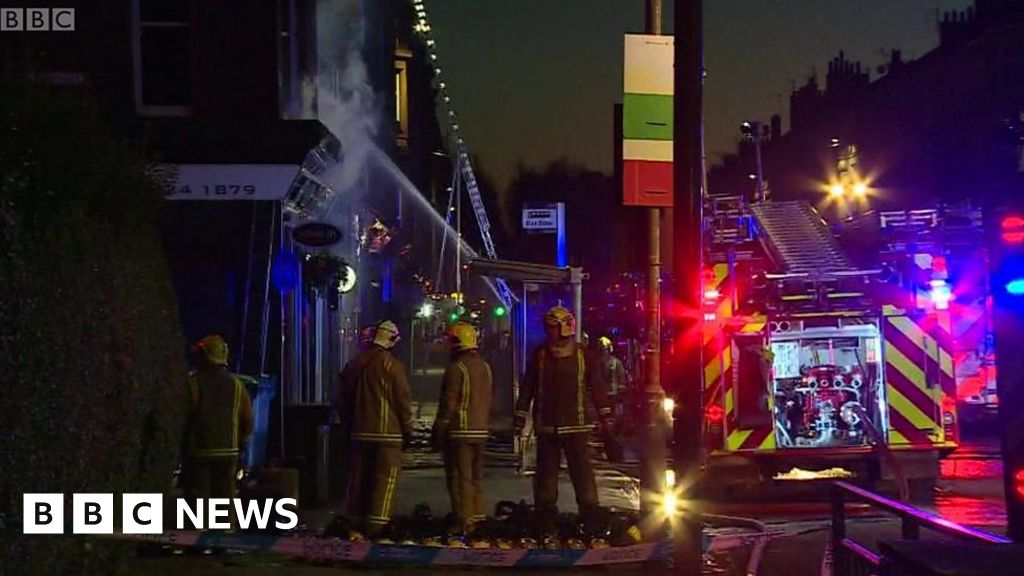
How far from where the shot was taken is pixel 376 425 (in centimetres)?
974

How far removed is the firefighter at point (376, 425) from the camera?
9.66 metres

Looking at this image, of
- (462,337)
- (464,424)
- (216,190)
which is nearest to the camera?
(464,424)

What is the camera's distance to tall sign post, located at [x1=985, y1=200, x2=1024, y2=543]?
6543 millimetres

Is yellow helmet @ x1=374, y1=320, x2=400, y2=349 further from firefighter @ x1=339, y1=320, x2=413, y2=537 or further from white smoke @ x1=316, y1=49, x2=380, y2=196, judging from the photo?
white smoke @ x1=316, y1=49, x2=380, y2=196

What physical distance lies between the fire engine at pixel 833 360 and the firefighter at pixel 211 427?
202 inches

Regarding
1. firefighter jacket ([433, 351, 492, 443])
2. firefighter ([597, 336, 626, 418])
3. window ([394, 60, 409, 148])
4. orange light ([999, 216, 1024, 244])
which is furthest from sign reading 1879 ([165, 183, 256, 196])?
window ([394, 60, 409, 148])

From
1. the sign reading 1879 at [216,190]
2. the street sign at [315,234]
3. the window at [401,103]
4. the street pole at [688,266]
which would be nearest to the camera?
the street pole at [688,266]

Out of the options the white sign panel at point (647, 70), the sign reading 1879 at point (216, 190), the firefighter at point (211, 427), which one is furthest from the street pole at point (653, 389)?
the sign reading 1879 at point (216, 190)

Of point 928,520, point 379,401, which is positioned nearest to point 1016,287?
point 928,520

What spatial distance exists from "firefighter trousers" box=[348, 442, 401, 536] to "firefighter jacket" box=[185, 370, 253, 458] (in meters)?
1.02

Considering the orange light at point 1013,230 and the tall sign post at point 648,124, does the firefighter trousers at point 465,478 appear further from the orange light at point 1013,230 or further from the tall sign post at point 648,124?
the orange light at point 1013,230

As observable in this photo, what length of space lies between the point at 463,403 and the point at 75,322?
4.61 m

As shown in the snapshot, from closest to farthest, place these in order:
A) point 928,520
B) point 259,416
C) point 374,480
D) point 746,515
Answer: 1. point 928,520
2. point 374,480
3. point 746,515
4. point 259,416

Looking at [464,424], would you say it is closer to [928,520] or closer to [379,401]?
[379,401]
